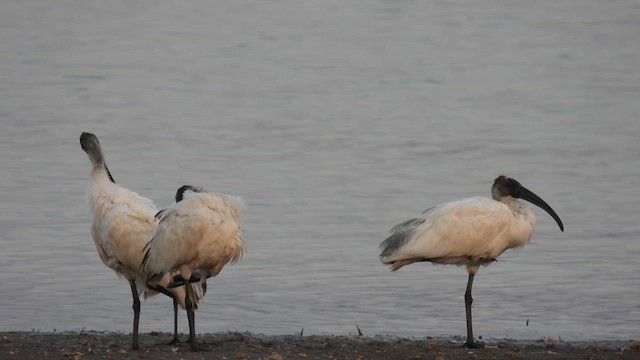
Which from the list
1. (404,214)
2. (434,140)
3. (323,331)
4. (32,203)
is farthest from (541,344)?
(434,140)

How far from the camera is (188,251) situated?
9.60m

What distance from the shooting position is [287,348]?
31.5ft

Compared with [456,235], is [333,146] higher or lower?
lower

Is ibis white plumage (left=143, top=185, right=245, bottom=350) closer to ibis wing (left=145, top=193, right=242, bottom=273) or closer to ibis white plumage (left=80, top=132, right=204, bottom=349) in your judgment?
ibis wing (left=145, top=193, right=242, bottom=273)

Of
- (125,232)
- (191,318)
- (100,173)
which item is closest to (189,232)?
(125,232)

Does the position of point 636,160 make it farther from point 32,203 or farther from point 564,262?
point 32,203

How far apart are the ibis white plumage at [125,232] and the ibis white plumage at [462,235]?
1487 mm

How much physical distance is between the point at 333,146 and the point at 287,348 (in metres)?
11.8

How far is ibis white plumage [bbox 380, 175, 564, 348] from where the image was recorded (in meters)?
10.4

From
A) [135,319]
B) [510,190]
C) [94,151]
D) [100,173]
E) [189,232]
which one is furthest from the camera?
[510,190]

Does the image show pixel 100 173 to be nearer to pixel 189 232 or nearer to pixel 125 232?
pixel 125 232

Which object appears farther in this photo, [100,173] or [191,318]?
[100,173]

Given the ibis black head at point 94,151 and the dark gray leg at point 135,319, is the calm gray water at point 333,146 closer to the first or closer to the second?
the dark gray leg at point 135,319

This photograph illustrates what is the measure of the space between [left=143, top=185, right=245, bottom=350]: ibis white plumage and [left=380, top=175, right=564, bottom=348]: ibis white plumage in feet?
4.43
